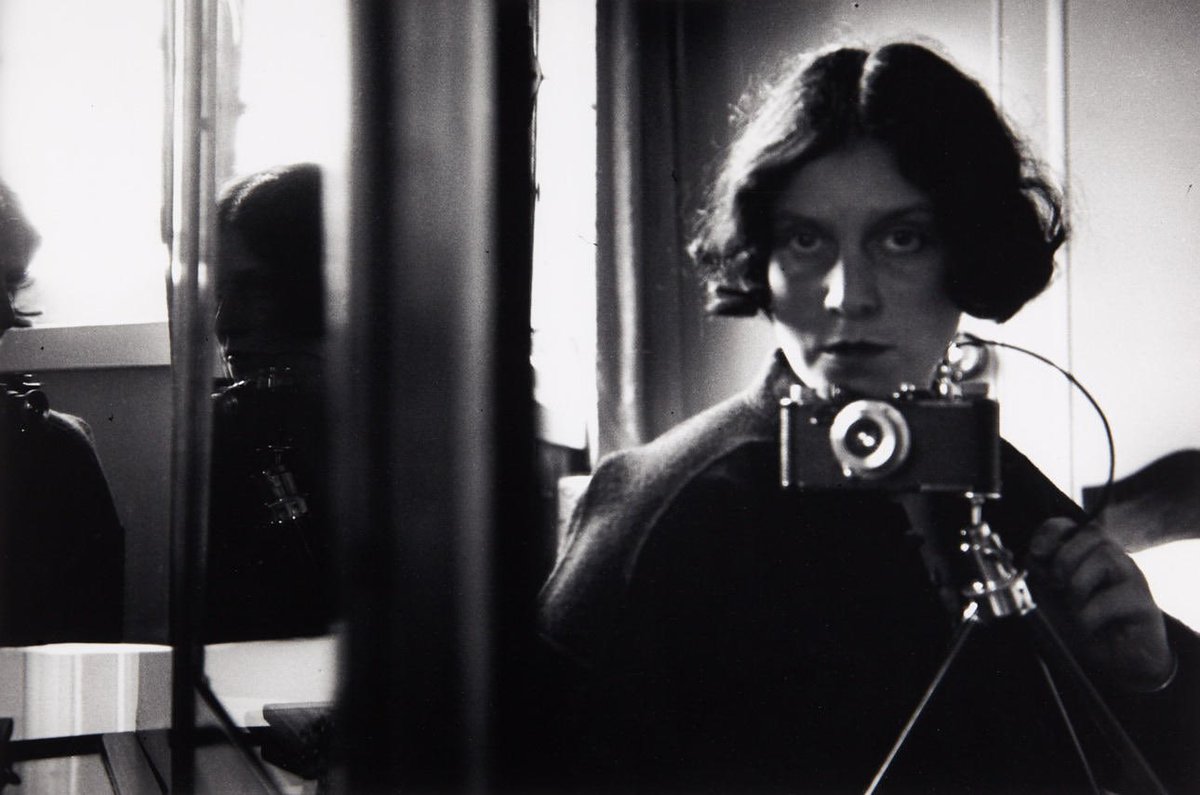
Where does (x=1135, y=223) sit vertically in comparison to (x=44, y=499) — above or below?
above

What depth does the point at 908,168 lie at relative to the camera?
1.51 ft

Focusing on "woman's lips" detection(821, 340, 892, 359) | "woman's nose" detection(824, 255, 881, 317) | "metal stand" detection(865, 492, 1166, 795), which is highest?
"woman's nose" detection(824, 255, 881, 317)

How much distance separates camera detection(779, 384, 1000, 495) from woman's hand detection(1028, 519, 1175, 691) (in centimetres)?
5

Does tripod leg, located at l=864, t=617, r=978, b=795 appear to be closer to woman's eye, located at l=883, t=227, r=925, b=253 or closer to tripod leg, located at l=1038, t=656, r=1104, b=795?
tripod leg, located at l=1038, t=656, r=1104, b=795

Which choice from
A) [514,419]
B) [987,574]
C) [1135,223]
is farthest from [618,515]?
[1135,223]

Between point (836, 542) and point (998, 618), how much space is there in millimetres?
82

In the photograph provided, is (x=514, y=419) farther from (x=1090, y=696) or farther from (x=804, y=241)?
(x=1090, y=696)

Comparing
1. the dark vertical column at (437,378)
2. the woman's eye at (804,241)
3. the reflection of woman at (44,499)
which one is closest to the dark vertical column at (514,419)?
the dark vertical column at (437,378)

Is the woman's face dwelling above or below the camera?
above

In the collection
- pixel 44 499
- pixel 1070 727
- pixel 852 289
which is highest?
pixel 852 289

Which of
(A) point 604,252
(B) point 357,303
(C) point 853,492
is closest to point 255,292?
(B) point 357,303

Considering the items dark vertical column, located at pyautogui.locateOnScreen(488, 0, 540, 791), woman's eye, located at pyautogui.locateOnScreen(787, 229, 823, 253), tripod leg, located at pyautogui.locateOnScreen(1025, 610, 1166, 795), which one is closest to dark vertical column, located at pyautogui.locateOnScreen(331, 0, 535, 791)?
dark vertical column, located at pyautogui.locateOnScreen(488, 0, 540, 791)

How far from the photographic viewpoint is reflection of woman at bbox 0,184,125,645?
54cm

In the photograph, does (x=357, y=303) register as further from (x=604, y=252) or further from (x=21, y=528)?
(x=21, y=528)
